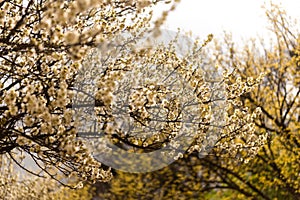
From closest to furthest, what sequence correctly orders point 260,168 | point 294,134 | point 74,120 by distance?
point 74,120 → point 294,134 → point 260,168

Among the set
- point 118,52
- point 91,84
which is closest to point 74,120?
point 91,84

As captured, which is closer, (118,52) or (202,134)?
(118,52)

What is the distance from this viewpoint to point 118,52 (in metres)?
3.82

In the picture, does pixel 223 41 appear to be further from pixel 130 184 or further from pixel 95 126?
pixel 95 126

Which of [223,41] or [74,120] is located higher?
[223,41]

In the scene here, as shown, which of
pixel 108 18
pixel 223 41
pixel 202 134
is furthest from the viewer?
pixel 223 41

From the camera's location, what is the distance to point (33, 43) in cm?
277

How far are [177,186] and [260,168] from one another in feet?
6.03

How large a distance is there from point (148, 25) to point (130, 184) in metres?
7.12

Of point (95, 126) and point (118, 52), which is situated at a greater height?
point (118, 52)

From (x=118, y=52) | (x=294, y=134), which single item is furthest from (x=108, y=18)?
(x=294, y=134)

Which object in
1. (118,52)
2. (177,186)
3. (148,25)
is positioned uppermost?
(177,186)

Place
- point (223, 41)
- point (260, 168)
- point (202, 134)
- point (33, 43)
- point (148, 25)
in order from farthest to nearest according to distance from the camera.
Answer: point (223, 41) < point (260, 168) < point (202, 134) < point (148, 25) < point (33, 43)

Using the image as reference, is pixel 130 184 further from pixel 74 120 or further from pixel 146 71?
pixel 74 120
